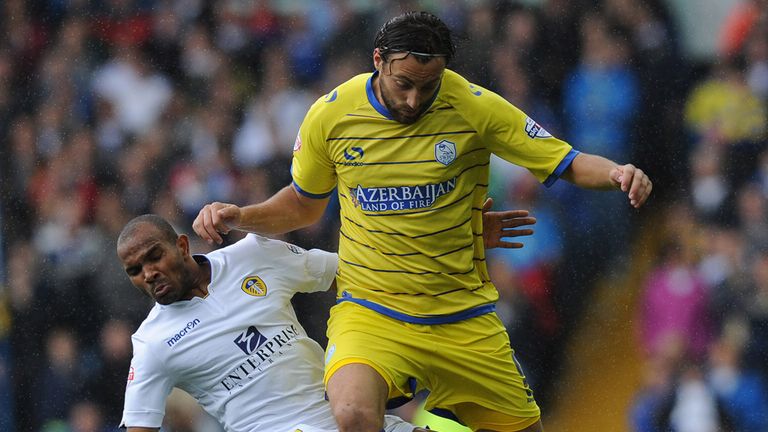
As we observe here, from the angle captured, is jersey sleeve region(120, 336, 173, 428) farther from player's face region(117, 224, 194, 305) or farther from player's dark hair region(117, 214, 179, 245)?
player's dark hair region(117, 214, 179, 245)

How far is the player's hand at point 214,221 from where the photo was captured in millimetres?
3611

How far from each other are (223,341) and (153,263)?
0.38 metres

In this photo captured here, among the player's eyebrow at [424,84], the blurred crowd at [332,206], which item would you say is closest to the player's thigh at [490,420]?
the player's eyebrow at [424,84]

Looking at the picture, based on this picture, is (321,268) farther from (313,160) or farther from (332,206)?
(332,206)

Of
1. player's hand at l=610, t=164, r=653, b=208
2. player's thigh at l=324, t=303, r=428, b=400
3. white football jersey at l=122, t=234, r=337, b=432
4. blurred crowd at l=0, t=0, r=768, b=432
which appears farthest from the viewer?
blurred crowd at l=0, t=0, r=768, b=432

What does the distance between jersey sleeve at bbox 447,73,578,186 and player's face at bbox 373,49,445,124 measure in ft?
0.34

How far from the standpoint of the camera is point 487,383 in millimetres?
3764

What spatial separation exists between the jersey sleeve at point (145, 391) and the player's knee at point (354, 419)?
2.43 feet

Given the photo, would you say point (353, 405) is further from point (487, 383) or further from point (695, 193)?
point (695, 193)

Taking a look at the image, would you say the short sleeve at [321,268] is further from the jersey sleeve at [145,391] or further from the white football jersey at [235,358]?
the jersey sleeve at [145,391]

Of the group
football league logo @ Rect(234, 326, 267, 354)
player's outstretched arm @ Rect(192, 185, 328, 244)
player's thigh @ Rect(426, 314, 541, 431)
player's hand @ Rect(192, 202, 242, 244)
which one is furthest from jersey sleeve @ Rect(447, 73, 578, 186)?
football league logo @ Rect(234, 326, 267, 354)

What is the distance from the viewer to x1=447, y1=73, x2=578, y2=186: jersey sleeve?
11.8 feet

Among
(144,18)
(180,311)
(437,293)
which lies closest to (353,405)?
(437,293)

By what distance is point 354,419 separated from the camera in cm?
331
